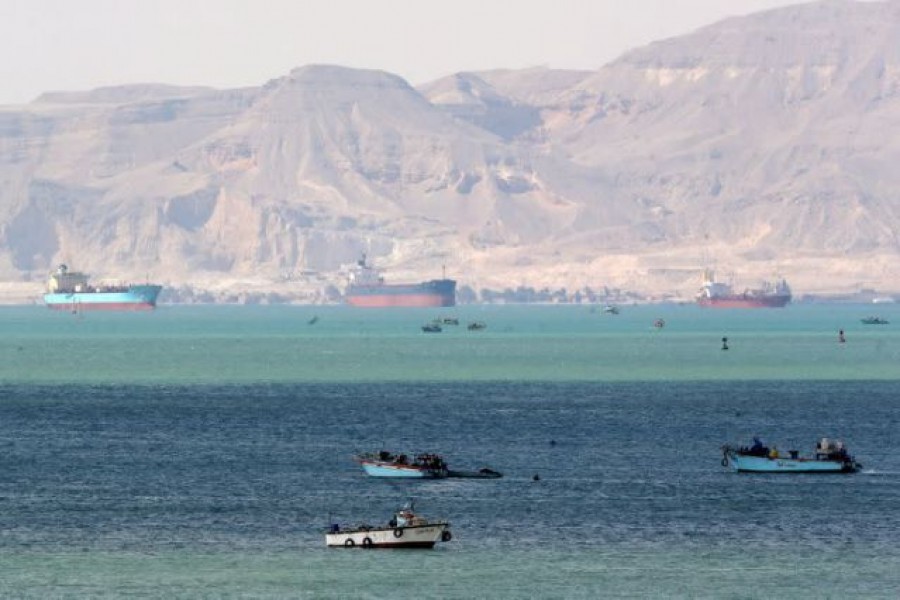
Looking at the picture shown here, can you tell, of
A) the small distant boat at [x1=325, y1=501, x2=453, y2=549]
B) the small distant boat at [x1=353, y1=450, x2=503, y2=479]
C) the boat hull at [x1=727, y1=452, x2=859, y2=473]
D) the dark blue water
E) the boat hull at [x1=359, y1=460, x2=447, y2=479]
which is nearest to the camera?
the dark blue water

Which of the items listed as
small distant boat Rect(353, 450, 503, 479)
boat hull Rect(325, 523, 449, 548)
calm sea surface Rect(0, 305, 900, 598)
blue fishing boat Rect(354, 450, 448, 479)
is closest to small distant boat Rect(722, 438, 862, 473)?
calm sea surface Rect(0, 305, 900, 598)

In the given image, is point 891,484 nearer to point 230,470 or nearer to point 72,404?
point 230,470

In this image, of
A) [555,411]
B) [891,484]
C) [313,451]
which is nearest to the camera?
[891,484]

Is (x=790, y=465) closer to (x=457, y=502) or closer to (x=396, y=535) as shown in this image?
(x=457, y=502)

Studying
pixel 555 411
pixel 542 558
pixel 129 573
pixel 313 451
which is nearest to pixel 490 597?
pixel 542 558

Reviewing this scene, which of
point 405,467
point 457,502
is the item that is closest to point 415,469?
point 405,467

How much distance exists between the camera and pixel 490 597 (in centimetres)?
8419

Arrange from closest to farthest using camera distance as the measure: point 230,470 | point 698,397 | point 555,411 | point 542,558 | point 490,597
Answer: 1. point 490,597
2. point 542,558
3. point 230,470
4. point 555,411
5. point 698,397

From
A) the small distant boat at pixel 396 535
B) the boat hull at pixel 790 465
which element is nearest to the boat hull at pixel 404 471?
the boat hull at pixel 790 465

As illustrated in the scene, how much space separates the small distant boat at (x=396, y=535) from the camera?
306ft

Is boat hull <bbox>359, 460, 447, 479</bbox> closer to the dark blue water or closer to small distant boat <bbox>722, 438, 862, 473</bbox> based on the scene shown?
the dark blue water

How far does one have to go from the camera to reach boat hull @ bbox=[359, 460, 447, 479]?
116 m

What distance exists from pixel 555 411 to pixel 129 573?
255 ft

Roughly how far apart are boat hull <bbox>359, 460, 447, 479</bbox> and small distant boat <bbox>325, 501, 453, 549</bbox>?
72.8ft
